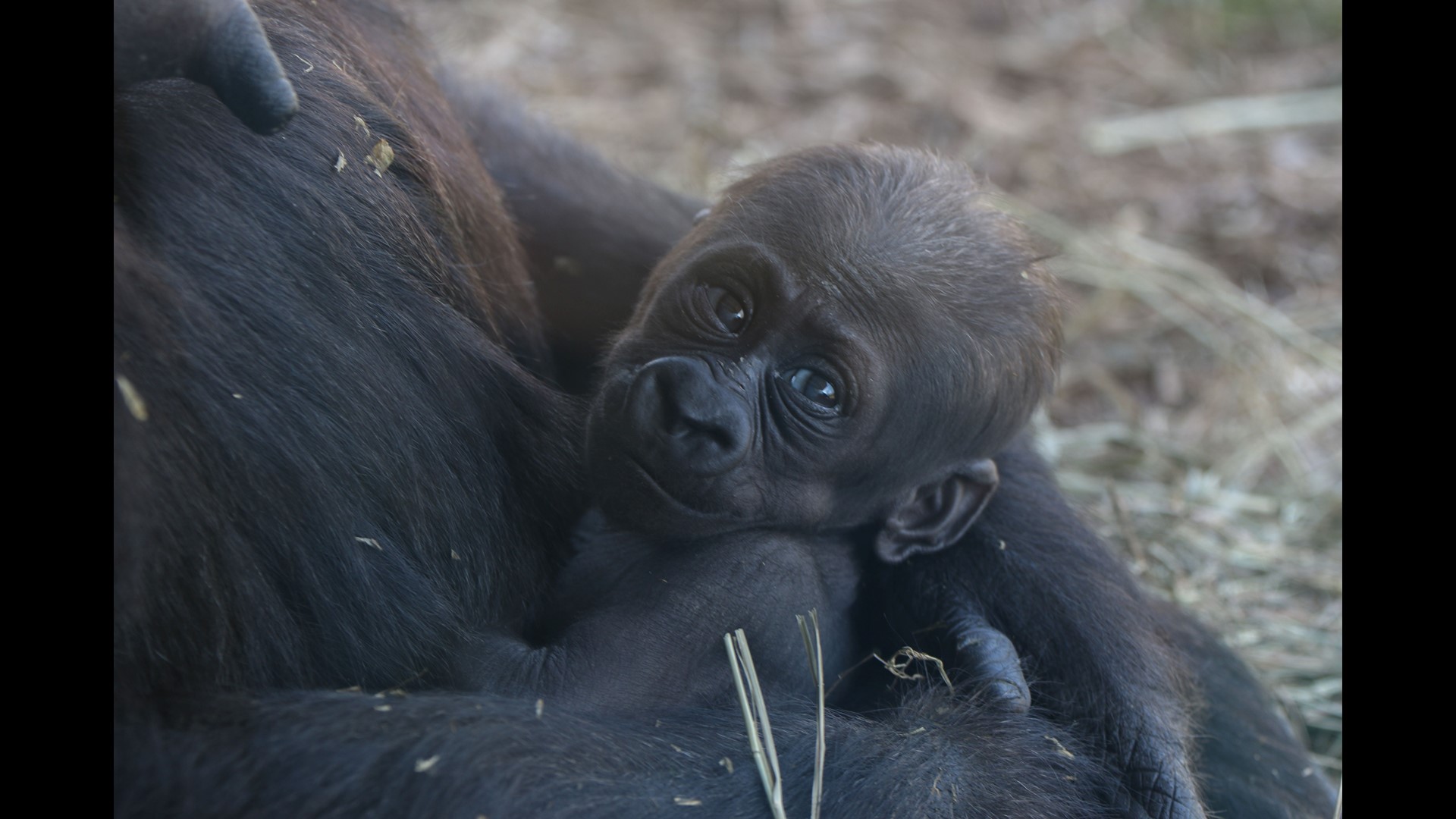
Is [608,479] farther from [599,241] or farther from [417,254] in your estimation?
[599,241]

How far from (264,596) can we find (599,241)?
4.84 ft

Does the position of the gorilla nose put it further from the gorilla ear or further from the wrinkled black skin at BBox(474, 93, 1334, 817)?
the gorilla ear

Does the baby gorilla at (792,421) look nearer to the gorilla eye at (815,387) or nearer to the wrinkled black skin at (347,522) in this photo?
the gorilla eye at (815,387)

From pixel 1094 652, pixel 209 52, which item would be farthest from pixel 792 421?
pixel 209 52

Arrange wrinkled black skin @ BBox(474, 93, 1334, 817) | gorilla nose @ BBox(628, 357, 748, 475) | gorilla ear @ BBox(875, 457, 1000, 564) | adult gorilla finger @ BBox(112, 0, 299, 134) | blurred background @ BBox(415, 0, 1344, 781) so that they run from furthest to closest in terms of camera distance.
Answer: blurred background @ BBox(415, 0, 1344, 781) → gorilla ear @ BBox(875, 457, 1000, 564) → wrinkled black skin @ BBox(474, 93, 1334, 817) → gorilla nose @ BBox(628, 357, 748, 475) → adult gorilla finger @ BBox(112, 0, 299, 134)

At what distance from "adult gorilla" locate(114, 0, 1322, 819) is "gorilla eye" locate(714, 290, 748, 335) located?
0.33 m

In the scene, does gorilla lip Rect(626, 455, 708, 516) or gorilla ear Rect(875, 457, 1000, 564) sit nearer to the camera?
gorilla lip Rect(626, 455, 708, 516)

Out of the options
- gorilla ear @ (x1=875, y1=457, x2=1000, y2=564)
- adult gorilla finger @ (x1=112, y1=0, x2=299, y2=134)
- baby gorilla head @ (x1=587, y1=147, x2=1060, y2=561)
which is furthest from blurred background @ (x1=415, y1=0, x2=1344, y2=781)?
adult gorilla finger @ (x1=112, y1=0, x2=299, y2=134)

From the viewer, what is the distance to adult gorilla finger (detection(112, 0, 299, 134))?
5.22 feet

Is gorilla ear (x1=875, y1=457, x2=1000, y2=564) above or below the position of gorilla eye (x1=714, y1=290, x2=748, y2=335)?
below

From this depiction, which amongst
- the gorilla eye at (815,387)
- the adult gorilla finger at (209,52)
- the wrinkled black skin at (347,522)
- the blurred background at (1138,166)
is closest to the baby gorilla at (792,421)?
the gorilla eye at (815,387)
